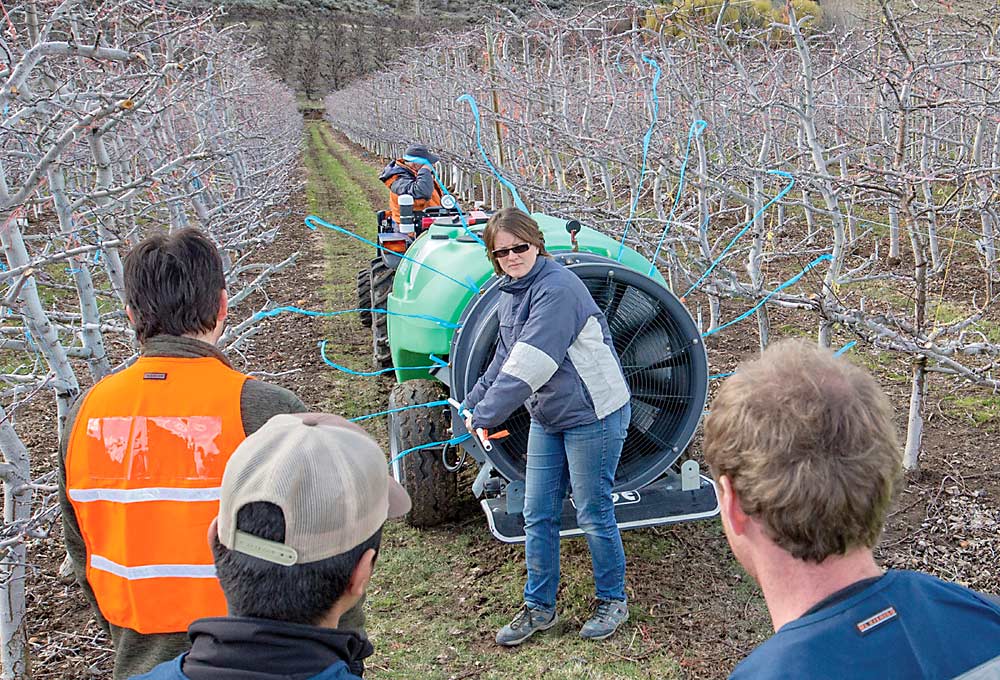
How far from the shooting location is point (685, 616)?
342cm

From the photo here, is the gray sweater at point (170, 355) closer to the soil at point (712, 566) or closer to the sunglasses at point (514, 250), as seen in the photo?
the sunglasses at point (514, 250)

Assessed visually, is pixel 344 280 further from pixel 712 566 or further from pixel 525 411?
pixel 712 566

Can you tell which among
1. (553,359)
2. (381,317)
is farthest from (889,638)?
(381,317)

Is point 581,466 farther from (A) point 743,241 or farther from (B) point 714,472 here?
(A) point 743,241

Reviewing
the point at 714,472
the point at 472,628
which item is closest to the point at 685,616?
the point at 472,628

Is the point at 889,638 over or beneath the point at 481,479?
over

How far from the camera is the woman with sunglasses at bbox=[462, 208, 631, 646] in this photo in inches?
115

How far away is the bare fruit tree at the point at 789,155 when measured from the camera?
3924 millimetres

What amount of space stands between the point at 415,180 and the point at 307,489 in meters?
5.92

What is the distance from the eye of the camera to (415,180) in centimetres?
695

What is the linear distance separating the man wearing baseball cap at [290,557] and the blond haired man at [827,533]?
0.58m

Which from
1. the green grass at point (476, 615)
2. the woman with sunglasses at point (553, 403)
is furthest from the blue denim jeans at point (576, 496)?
the green grass at point (476, 615)

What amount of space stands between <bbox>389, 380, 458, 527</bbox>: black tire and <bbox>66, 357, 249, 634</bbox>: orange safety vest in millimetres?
2220

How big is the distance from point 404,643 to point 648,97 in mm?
7081
